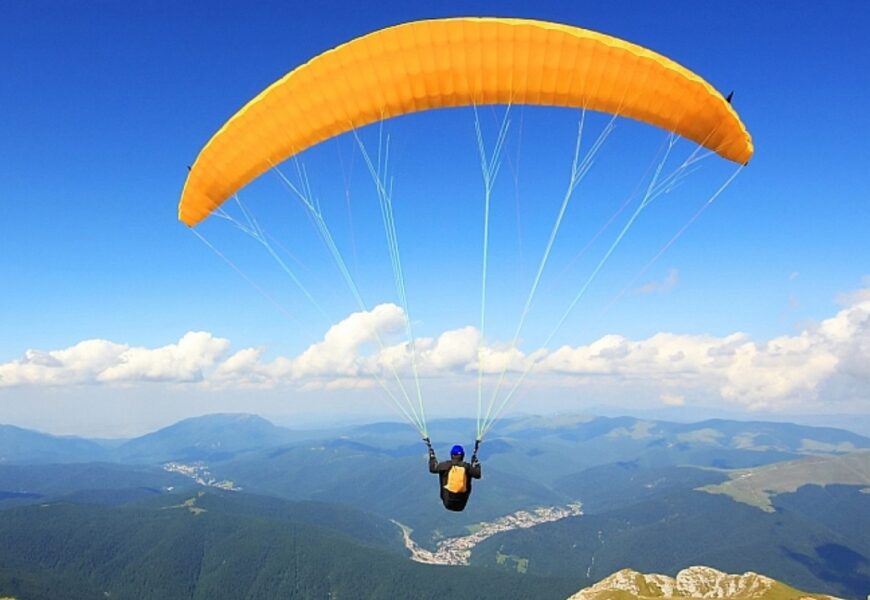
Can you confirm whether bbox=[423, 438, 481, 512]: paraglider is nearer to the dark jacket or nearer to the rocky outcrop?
the dark jacket

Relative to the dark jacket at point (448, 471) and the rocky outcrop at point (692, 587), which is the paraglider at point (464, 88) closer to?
the dark jacket at point (448, 471)

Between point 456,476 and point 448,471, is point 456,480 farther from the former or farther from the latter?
point 448,471

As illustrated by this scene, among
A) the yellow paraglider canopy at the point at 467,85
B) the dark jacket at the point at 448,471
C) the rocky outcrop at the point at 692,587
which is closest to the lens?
the yellow paraglider canopy at the point at 467,85

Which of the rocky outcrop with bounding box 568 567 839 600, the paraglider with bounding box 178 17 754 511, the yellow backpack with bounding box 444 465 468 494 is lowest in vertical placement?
the rocky outcrop with bounding box 568 567 839 600

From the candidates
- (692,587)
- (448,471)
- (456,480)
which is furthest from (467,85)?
(692,587)

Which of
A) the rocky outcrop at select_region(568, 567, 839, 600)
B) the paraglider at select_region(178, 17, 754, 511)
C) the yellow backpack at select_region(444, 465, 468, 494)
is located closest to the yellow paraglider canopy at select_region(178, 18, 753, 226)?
the paraglider at select_region(178, 17, 754, 511)

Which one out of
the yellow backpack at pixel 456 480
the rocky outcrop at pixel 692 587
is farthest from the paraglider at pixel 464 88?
the rocky outcrop at pixel 692 587

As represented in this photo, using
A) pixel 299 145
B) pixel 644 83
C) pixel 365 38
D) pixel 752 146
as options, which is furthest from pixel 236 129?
pixel 752 146
